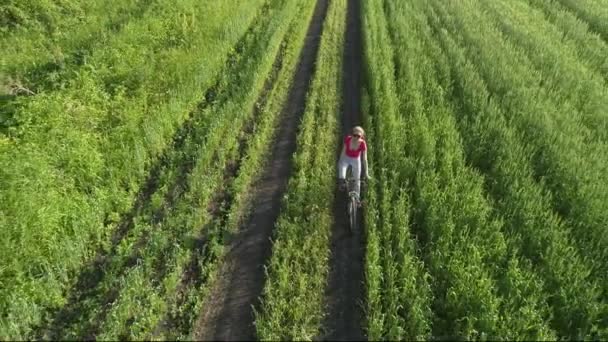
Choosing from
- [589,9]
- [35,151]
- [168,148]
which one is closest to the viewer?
[35,151]

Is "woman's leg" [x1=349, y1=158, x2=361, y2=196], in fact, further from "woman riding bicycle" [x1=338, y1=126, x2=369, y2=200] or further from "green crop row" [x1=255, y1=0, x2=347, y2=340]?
"green crop row" [x1=255, y1=0, x2=347, y2=340]

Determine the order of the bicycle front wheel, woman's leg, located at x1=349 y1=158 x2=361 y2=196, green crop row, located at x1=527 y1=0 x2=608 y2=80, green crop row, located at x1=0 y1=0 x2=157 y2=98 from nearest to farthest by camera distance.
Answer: the bicycle front wheel, woman's leg, located at x1=349 y1=158 x2=361 y2=196, green crop row, located at x1=0 y1=0 x2=157 y2=98, green crop row, located at x1=527 y1=0 x2=608 y2=80

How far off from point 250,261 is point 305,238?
1.18 meters

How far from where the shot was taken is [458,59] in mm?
17109

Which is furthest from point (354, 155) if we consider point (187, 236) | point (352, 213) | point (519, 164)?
point (519, 164)

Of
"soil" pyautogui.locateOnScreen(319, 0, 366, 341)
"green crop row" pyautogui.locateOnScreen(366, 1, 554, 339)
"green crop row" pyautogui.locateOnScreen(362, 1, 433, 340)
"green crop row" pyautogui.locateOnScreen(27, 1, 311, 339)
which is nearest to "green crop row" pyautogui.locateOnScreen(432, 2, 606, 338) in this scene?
"green crop row" pyautogui.locateOnScreen(366, 1, 554, 339)

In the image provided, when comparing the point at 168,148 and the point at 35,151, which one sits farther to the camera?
the point at 168,148

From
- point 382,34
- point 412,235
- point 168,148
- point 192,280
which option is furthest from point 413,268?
point 382,34

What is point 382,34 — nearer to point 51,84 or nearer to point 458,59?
point 458,59

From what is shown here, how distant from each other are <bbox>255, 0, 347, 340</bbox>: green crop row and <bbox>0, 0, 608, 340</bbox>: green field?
0.16 ft

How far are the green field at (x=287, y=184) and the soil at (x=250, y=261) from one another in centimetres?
4

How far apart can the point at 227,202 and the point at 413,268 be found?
4.37 m

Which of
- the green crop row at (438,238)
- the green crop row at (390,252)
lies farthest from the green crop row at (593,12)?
the green crop row at (390,252)

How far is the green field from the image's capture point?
795cm
